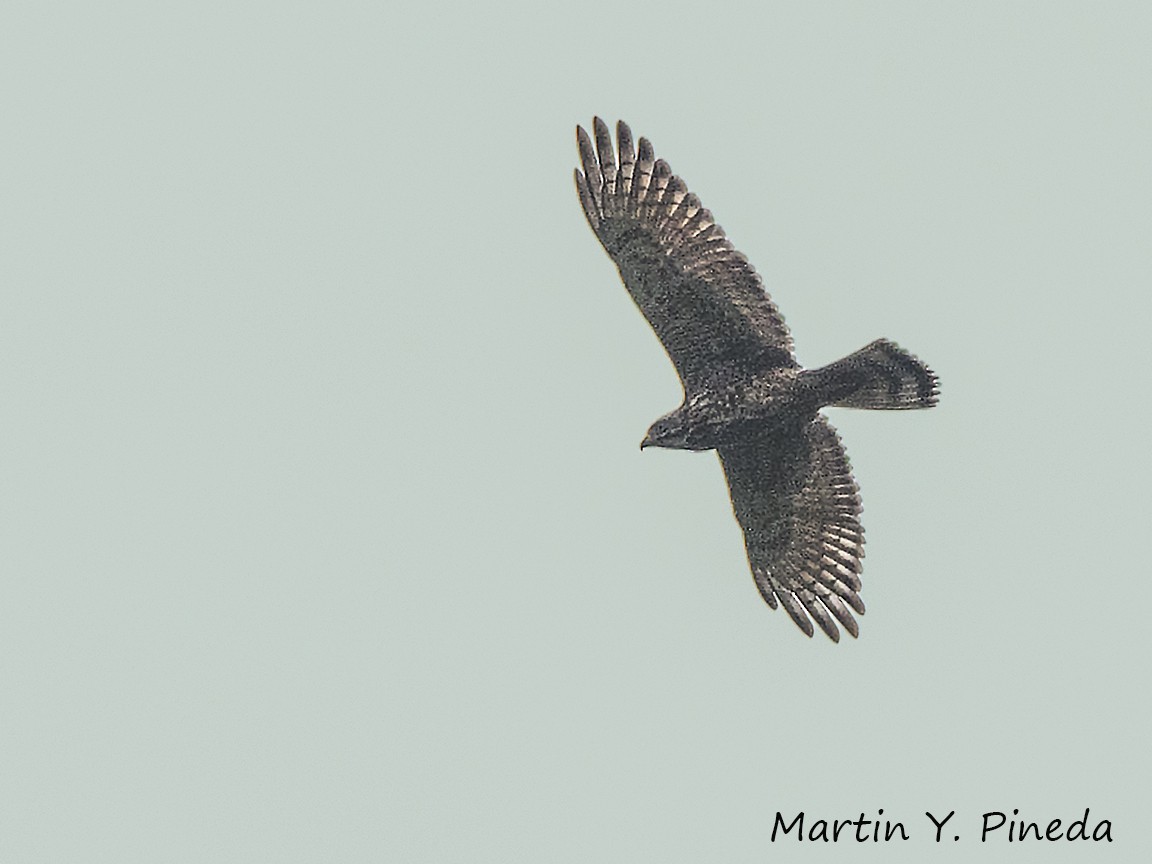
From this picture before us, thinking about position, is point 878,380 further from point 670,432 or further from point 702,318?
point 670,432

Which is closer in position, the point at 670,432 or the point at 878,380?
the point at 878,380

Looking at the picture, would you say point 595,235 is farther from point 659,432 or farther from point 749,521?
point 749,521

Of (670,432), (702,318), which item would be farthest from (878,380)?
(670,432)

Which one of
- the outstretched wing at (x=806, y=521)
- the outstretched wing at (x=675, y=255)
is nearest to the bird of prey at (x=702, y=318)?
the outstretched wing at (x=675, y=255)

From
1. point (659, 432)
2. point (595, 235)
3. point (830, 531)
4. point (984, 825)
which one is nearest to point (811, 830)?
point (984, 825)

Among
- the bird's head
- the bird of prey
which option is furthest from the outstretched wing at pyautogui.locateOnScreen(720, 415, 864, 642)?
the bird's head
